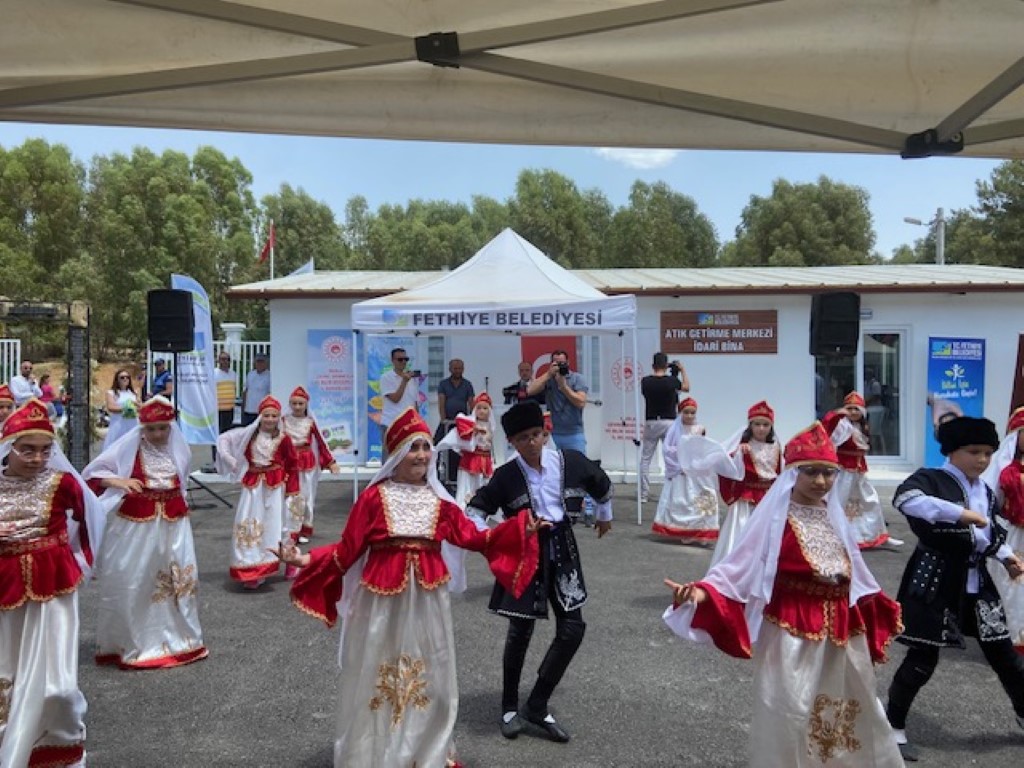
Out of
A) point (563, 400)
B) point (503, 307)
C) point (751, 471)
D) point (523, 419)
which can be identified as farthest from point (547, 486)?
point (503, 307)

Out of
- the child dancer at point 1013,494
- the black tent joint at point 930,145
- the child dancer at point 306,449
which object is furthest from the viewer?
the child dancer at point 306,449

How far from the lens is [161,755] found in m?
4.35

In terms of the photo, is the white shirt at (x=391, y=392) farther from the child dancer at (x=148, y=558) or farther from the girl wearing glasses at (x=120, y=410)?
the child dancer at (x=148, y=558)

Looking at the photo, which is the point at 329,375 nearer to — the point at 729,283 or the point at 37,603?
the point at 729,283

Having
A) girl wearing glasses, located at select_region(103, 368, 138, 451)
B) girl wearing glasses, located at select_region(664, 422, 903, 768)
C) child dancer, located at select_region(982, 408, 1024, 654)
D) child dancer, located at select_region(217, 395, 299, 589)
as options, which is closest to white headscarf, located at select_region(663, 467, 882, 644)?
girl wearing glasses, located at select_region(664, 422, 903, 768)

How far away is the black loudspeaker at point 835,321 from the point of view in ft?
24.8

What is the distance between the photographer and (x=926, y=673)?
14.0 ft

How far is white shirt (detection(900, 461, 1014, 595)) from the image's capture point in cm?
418

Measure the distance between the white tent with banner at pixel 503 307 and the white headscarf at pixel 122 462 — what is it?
510 centimetres

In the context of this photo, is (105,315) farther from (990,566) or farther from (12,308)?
(990,566)

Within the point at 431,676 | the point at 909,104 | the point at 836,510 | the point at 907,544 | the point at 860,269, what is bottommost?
the point at 907,544

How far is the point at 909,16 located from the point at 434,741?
347 cm

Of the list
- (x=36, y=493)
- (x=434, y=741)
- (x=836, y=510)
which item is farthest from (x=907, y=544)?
(x=36, y=493)

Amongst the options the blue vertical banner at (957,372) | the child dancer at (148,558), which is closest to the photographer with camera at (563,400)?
the child dancer at (148,558)
